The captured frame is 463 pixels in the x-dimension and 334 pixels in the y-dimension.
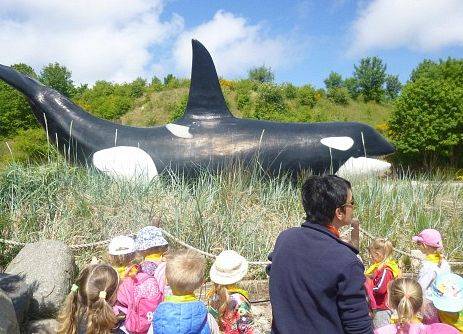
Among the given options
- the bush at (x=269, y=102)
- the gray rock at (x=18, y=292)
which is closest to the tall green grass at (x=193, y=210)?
the gray rock at (x=18, y=292)

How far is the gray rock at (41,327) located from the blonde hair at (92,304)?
143 cm

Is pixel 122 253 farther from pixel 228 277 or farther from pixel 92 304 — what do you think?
pixel 228 277

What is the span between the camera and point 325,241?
204 centimetres

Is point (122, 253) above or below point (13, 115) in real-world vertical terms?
above

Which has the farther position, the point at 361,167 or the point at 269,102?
the point at 269,102

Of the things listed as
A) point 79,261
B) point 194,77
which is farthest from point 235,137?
point 79,261

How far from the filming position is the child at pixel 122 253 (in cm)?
355

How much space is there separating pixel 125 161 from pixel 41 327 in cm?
392

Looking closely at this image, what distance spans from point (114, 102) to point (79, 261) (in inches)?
1121

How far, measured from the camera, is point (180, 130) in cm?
796

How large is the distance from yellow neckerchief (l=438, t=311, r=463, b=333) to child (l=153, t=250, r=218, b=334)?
1.36 meters

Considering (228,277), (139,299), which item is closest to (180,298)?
(228,277)

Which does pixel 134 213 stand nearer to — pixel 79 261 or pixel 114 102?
pixel 79 261

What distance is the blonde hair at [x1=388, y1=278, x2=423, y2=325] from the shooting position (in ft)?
8.34
